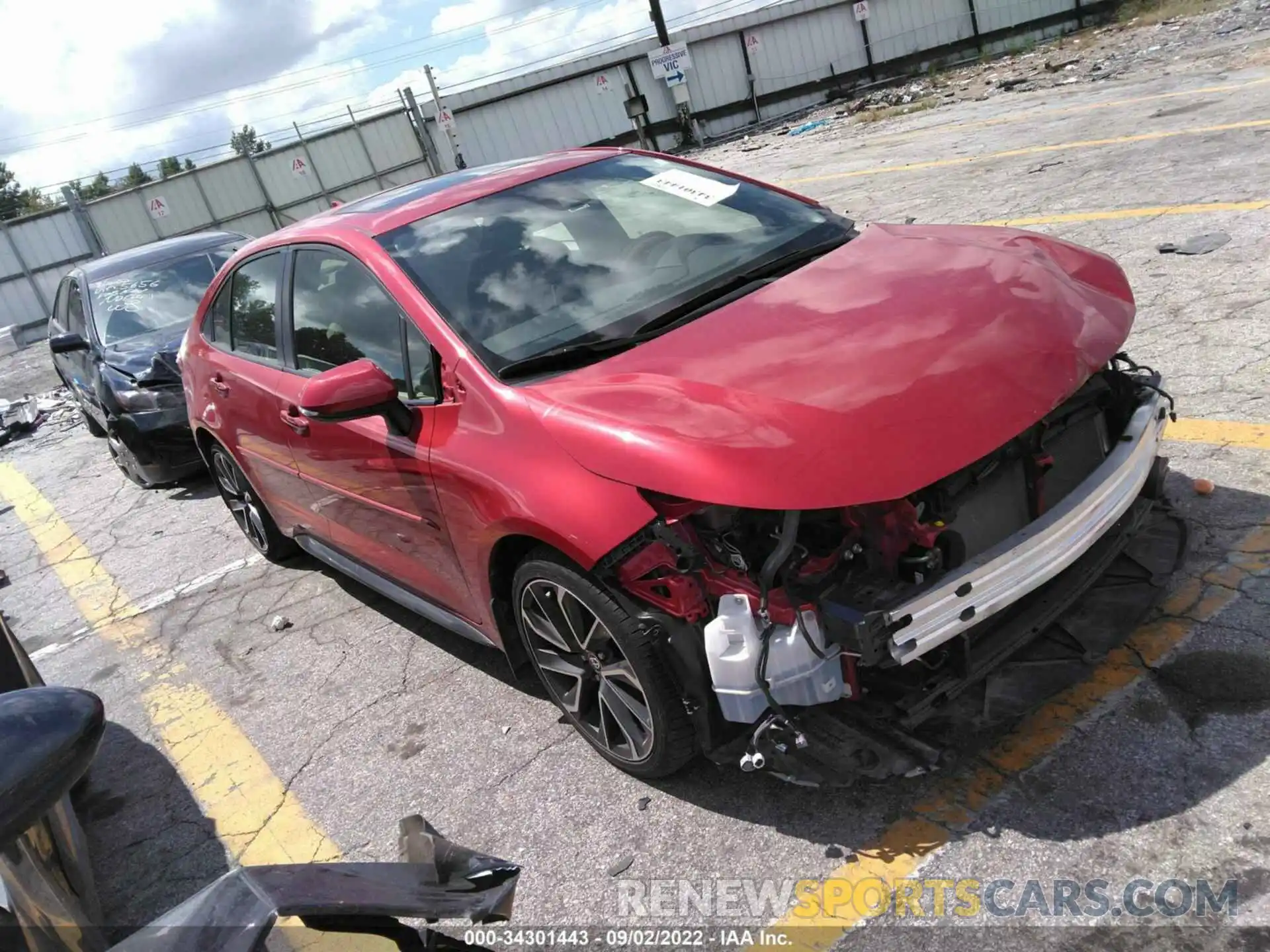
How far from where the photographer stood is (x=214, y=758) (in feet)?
12.3

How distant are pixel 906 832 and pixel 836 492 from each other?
98 cm

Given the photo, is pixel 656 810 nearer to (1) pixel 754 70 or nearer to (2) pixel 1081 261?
(2) pixel 1081 261

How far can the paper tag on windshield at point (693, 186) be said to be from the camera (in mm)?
3693

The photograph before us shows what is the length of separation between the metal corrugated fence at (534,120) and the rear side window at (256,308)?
20.7 metres

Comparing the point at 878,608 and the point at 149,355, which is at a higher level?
the point at 149,355

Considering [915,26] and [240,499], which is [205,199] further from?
[240,499]

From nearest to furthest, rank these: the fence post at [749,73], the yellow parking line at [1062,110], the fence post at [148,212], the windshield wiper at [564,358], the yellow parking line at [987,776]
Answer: the yellow parking line at [987,776] → the windshield wiper at [564,358] → the yellow parking line at [1062,110] → the fence post at [148,212] → the fence post at [749,73]

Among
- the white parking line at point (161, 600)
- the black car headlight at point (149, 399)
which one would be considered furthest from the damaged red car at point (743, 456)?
the black car headlight at point (149, 399)

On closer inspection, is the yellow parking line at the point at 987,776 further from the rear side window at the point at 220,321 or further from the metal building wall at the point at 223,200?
the metal building wall at the point at 223,200

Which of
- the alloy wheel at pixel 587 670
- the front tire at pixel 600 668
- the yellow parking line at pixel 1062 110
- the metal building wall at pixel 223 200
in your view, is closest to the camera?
the front tire at pixel 600 668

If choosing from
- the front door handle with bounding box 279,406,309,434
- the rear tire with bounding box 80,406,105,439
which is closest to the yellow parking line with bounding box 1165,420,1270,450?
the front door handle with bounding box 279,406,309,434

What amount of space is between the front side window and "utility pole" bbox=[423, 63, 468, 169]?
808 inches

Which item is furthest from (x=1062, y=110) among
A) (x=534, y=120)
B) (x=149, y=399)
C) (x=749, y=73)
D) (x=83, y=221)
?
(x=83, y=221)

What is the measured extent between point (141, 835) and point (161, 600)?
2334mm
